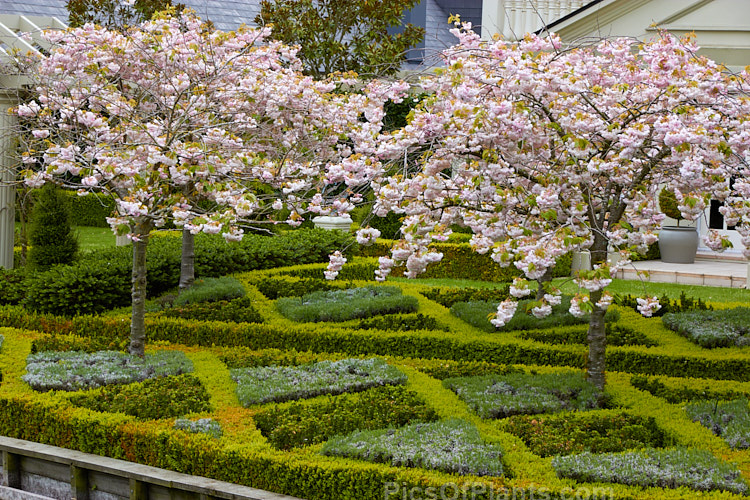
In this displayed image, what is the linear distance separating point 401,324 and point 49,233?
17.5ft

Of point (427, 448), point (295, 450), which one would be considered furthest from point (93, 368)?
point (427, 448)

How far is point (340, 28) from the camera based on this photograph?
67.1ft

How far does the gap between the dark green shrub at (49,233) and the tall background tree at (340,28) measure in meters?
8.99

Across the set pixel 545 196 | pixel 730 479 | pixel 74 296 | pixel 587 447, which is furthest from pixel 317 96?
pixel 730 479

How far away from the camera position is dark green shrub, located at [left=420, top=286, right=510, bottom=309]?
10711 millimetres

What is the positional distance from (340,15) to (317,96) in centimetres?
1078

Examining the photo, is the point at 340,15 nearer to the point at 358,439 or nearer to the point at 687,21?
the point at 687,21

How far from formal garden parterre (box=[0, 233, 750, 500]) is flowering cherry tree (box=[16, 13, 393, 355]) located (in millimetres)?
1125

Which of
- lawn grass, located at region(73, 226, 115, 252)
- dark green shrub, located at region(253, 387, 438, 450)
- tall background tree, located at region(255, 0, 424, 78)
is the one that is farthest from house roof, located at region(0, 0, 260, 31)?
dark green shrub, located at region(253, 387, 438, 450)

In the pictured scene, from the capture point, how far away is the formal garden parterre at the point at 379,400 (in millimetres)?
5543

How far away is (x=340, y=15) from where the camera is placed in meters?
20.0

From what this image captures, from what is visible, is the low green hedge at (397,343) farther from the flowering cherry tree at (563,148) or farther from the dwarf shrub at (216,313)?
the flowering cherry tree at (563,148)

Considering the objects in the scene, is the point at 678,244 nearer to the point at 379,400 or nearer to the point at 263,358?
the point at 263,358

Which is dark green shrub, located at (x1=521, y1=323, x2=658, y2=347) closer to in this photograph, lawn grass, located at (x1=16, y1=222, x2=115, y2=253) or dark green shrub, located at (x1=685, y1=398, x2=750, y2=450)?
dark green shrub, located at (x1=685, y1=398, x2=750, y2=450)
